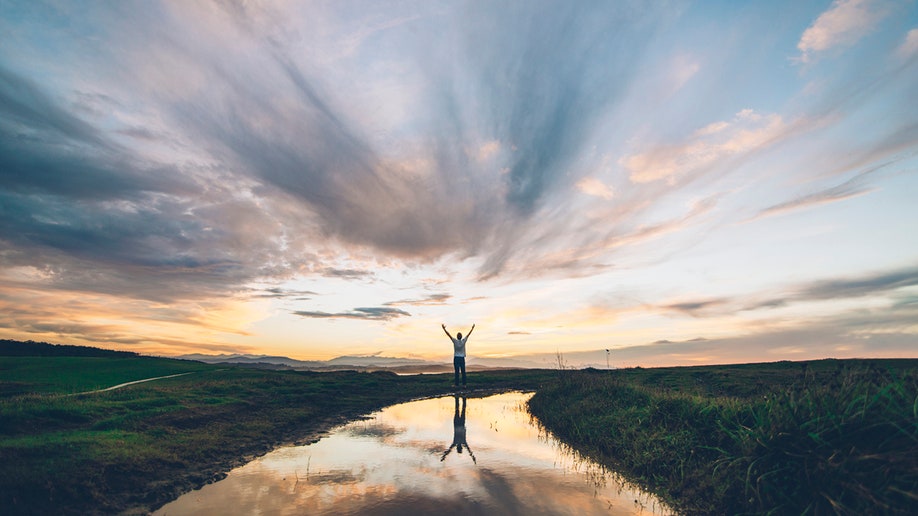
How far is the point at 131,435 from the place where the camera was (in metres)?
12.6

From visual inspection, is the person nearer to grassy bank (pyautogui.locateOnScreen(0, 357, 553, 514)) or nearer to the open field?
grassy bank (pyautogui.locateOnScreen(0, 357, 553, 514))

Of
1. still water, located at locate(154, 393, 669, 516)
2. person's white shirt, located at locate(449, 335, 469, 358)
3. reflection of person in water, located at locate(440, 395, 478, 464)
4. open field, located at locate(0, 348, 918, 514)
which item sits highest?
person's white shirt, located at locate(449, 335, 469, 358)

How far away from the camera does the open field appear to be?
20.5 ft

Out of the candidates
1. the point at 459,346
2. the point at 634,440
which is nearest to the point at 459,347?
the point at 459,346

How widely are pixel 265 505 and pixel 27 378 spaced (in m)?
28.5

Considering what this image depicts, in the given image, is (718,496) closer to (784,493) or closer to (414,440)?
(784,493)

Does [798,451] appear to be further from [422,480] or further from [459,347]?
[459,347]

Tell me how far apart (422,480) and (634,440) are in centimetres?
644

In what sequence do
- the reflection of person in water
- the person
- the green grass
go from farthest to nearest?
the person
the green grass
the reflection of person in water

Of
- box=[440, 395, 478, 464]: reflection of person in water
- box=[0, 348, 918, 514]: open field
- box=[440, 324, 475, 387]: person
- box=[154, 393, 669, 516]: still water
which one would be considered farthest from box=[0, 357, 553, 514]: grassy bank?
box=[440, 324, 475, 387]: person

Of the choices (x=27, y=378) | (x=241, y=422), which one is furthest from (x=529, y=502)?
(x=27, y=378)

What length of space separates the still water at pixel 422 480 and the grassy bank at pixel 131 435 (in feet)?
4.25

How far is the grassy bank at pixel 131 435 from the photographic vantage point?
8.45m

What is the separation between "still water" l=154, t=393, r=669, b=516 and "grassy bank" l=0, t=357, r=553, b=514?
130 cm
